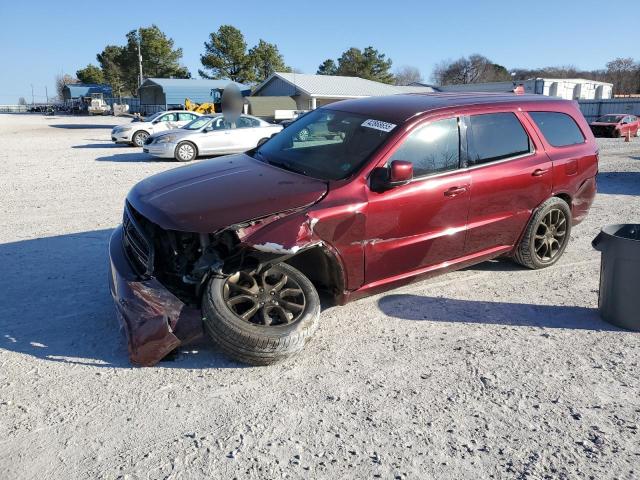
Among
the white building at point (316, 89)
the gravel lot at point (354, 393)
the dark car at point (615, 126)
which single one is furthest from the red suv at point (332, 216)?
the white building at point (316, 89)

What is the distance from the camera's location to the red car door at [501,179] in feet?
15.3

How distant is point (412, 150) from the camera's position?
4297 millimetres

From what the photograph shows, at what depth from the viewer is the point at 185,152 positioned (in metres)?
15.0

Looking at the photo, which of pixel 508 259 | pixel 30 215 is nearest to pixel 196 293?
pixel 508 259

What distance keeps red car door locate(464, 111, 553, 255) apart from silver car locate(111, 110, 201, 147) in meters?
16.1

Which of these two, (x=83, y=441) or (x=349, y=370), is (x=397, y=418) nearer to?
(x=349, y=370)

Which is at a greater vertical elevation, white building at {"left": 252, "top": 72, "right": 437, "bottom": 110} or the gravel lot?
white building at {"left": 252, "top": 72, "right": 437, "bottom": 110}

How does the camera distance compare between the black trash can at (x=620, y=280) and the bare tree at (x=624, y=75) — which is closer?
the black trash can at (x=620, y=280)

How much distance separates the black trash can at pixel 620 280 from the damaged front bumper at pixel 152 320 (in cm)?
326

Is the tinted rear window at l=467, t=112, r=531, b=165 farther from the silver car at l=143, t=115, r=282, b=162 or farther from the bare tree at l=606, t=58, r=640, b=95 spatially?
the bare tree at l=606, t=58, r=640, b=95

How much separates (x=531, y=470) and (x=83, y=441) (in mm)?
2380

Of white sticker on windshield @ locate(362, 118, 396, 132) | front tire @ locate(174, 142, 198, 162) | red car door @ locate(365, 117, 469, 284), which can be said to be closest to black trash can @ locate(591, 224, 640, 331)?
red car door @ locate(365, 117, 469, 284)

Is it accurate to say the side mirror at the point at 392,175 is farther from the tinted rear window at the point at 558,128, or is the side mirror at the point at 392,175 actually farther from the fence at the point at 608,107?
the fence at the point at 608,107

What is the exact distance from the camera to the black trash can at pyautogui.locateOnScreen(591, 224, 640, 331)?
4047 mm
